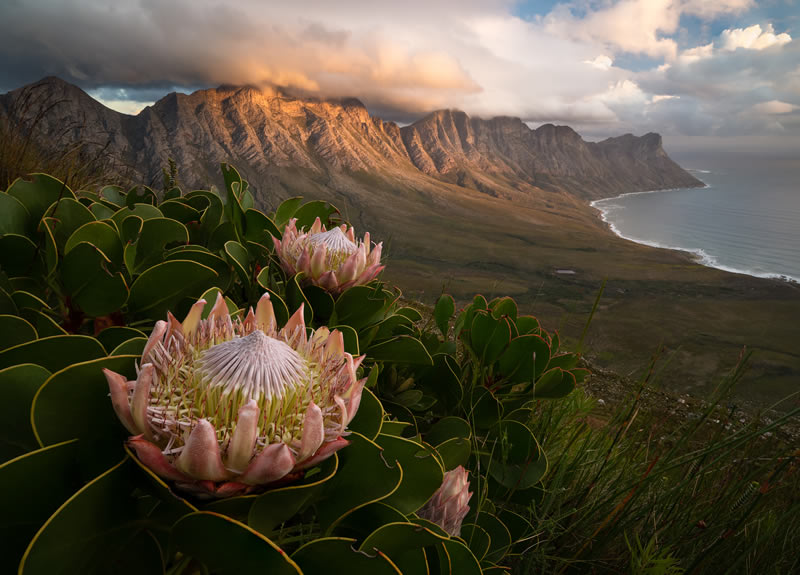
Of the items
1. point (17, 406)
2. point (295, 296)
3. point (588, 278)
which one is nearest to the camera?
point (17, 406)

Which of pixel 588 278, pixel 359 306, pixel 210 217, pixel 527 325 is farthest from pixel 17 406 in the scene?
pixel 588 278

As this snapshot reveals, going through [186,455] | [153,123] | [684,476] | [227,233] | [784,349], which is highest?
[153,123]

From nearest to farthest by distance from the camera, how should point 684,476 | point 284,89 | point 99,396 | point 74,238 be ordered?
point 99,396
point 74,238
point 684,476
point 284,89

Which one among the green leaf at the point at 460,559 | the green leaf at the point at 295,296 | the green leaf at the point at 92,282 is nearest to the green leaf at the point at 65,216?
the green leaf at the point at 92,282

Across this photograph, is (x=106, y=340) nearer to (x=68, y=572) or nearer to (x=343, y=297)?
(x=68, y=572)

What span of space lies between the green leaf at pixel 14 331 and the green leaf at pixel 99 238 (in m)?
0.31

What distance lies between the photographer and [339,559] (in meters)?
0.62

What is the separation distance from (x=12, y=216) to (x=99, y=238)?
34 cm

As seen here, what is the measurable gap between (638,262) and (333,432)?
107974mm

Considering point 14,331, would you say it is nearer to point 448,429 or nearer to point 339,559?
point 339,559

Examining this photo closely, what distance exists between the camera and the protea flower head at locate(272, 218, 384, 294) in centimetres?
141

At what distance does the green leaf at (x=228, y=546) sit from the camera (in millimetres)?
513

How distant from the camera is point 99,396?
2.15 feet

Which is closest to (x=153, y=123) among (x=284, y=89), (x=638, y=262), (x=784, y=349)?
(x=284, y=89)
